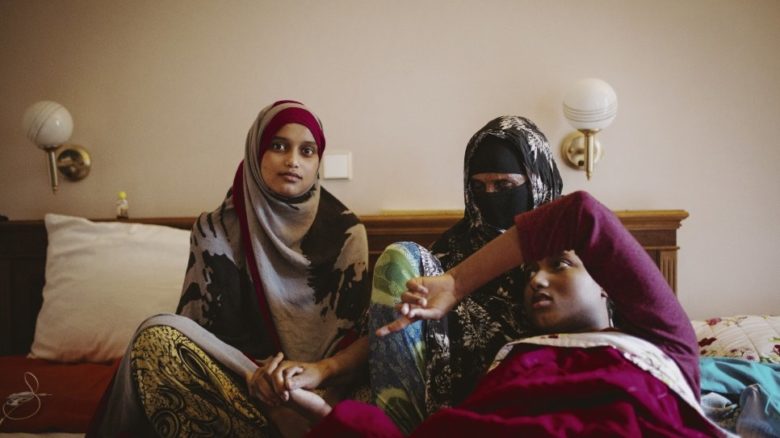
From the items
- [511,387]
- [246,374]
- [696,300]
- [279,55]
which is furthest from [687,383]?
[279,55]

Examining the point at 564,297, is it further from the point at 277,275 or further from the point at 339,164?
the point at 339,164

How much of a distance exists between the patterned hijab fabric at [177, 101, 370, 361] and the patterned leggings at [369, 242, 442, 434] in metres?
→ 0.31

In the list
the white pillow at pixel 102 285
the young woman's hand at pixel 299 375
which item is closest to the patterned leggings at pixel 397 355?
the young woman's hand at pixel 299 375

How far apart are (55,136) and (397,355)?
1750 mm

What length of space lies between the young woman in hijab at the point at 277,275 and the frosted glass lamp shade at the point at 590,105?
89 centimetres

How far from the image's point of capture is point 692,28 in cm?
201

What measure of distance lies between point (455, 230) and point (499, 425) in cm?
74

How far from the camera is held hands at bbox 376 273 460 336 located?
3.13 ft

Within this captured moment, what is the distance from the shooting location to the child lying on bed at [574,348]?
0.76 meters

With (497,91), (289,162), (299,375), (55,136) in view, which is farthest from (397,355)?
(55,136)

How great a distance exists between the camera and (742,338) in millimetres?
1403

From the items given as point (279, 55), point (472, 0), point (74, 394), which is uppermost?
point (472, 0)

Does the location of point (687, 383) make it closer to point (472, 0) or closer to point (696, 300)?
point (696, 300)

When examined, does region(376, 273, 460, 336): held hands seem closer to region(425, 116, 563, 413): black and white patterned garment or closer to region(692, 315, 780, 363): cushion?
region(425, 116, 563, 413): black and white patterned garment
